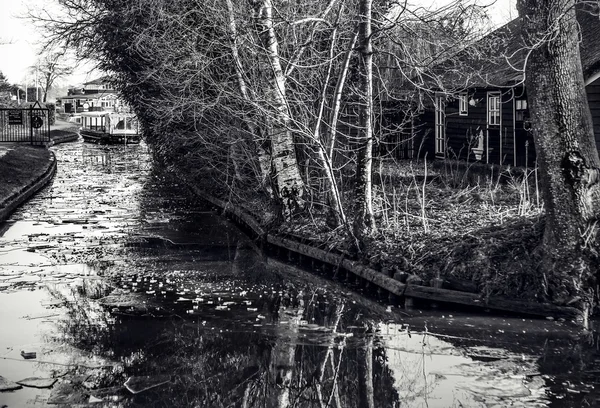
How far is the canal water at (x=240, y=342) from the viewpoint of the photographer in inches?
337

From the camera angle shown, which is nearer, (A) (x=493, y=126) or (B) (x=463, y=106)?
(A) (x=493, y=126)

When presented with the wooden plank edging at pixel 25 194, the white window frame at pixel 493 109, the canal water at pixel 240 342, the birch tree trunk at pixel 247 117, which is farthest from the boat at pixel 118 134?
the canal water at pixel 240 342

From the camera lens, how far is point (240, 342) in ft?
34.8

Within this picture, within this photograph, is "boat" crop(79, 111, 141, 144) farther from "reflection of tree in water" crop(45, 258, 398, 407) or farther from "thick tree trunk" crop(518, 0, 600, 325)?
"thick tree trunk" crop(518, 0, 600, 325)

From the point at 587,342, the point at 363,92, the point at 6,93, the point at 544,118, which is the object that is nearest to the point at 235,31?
the point at 363,92

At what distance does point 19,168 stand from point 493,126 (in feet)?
56.2

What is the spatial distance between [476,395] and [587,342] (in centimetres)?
272

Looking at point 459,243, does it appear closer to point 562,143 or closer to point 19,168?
point 562,143

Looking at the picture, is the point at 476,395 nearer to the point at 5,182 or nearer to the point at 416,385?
the point at 416,385

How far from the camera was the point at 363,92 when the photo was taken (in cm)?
1565

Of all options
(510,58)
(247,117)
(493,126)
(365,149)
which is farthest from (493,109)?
(365,149)

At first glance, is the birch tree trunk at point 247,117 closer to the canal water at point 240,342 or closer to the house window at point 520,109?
the canal water at point 240,342

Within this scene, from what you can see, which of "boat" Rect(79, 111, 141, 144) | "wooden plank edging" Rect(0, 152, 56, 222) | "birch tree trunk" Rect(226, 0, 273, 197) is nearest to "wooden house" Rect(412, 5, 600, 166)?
"birch tree trunk" Rect(226, 0, 273, 197)

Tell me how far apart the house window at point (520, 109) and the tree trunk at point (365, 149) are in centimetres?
1170
